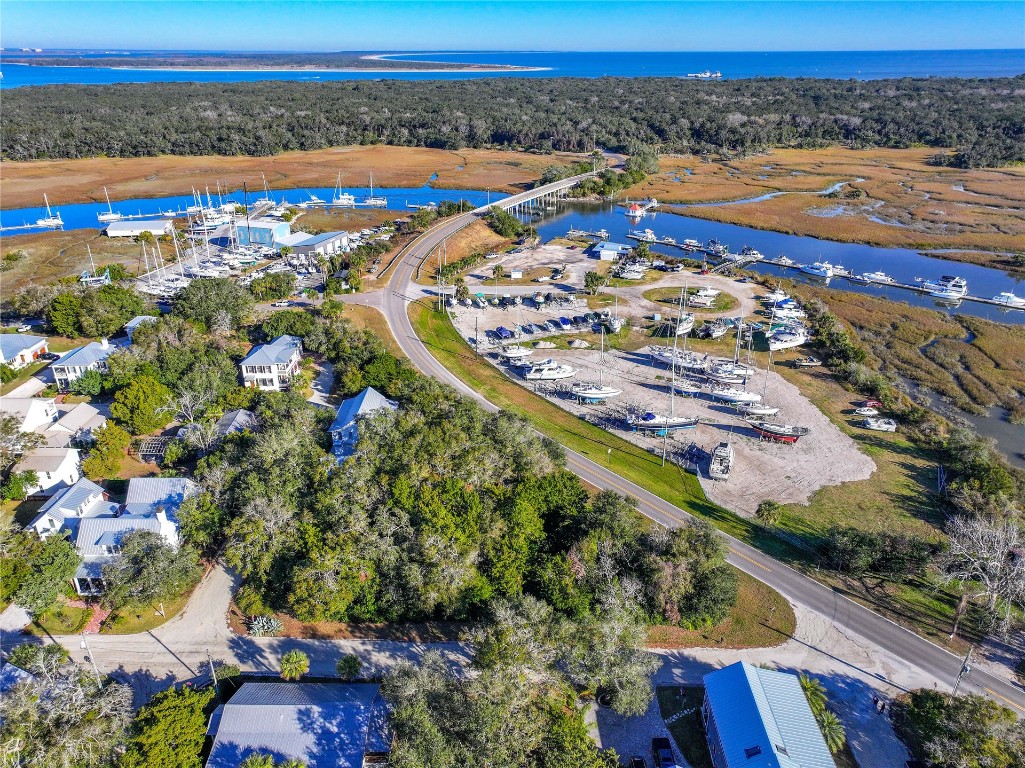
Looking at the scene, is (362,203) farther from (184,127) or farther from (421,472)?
(421,472)

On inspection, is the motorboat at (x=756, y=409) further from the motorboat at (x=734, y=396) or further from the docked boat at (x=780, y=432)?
the docked boat at (x=780, y=432)

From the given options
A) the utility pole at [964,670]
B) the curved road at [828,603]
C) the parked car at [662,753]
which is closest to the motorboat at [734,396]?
the curved road at [828,603]

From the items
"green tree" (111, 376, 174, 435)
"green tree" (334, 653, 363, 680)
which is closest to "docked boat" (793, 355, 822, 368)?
"green tree" (334, 653, 363, 680)

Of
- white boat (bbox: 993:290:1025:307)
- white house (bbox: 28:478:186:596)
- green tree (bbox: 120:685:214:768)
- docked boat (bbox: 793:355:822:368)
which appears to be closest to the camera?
green tree (bbox: 120:685:214:768)

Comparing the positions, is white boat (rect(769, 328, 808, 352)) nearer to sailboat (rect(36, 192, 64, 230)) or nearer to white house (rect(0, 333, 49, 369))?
white house (rect(0, 333, 49, 369))

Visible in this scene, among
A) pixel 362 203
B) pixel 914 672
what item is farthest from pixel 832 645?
pixel 362 203
